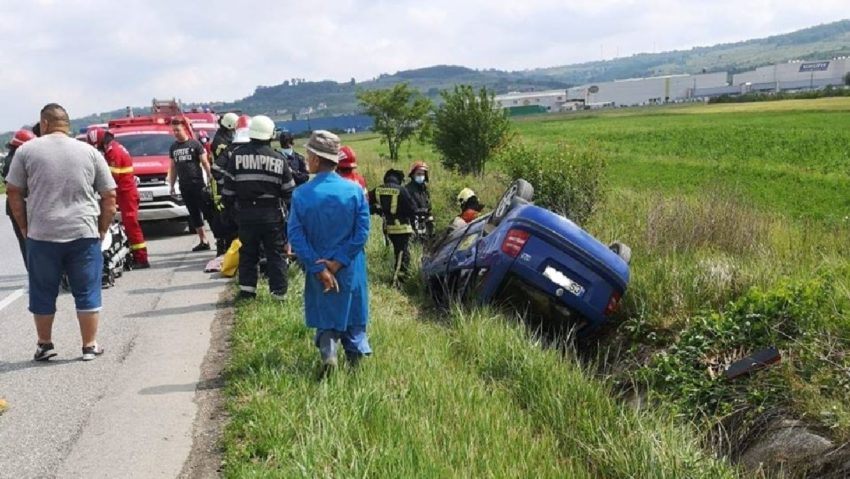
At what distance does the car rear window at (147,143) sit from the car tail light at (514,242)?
9257mm

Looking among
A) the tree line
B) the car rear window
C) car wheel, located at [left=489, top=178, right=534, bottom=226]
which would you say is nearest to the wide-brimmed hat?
car wheel, located at [left=489, top=178, right=534, bottom=226]

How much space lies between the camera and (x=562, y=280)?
6281 mm

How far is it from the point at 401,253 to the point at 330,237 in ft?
15.3

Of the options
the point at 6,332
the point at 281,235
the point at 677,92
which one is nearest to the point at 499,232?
the point at 281,235

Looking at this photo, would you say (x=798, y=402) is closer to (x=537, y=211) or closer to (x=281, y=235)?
(x=537, y=211)

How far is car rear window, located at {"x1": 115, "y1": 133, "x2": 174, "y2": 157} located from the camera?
1351cm

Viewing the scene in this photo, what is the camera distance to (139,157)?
13.2 meters

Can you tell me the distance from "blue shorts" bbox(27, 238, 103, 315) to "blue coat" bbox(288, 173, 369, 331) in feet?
6.62

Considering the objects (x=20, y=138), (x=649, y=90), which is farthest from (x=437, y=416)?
(x=649, y=90)

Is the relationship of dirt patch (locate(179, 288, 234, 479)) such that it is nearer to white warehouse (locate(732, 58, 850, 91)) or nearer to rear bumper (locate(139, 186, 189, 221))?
rear bumper (locate(139, 186, 189, 221))

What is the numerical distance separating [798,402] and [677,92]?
16342 centimetres

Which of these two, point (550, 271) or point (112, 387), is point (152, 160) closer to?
point (112, 387)

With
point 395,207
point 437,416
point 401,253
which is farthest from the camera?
point 401,253

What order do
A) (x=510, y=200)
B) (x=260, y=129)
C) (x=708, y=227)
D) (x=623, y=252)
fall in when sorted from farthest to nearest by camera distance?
(x=708, y=227) → (x=510, y=200) → (x=623, y=252) → (x=260, y=129)
